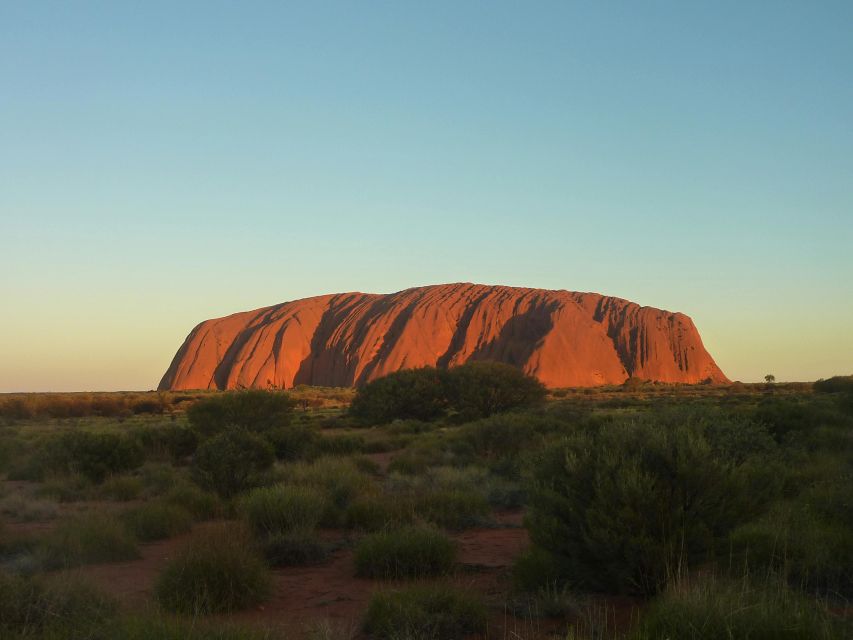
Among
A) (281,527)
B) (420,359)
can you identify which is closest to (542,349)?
(420,359)

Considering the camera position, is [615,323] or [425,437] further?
[615,323]

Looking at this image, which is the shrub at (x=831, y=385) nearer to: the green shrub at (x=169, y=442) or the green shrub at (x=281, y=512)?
the green shrub at (x=169, y=442)

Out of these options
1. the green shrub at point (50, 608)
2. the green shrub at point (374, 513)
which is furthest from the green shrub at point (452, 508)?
the green shrub at point (50, 608)

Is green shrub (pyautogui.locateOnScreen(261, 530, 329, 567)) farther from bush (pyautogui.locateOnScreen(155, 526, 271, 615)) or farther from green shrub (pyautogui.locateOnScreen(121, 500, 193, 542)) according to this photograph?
green shrub (pyautogui.locateOnScreen(121, 500, 193, 542))

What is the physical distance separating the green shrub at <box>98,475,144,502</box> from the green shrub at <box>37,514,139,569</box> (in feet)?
13.9

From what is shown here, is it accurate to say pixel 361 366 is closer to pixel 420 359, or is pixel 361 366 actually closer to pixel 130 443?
pixel 420 359

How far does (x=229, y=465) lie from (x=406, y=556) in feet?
19.2

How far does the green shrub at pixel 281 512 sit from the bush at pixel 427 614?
3485 millimetres

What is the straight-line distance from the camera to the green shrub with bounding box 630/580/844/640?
4301 mm

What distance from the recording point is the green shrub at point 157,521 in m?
9.84

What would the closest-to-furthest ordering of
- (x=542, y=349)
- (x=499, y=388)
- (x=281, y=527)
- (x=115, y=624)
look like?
(x=115, y=624), (x=281, y=527), (x=499, y=388), (x=542, y=349)

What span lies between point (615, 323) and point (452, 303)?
1649 cm

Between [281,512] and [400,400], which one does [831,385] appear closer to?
[400,400]

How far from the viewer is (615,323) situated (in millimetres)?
74500
